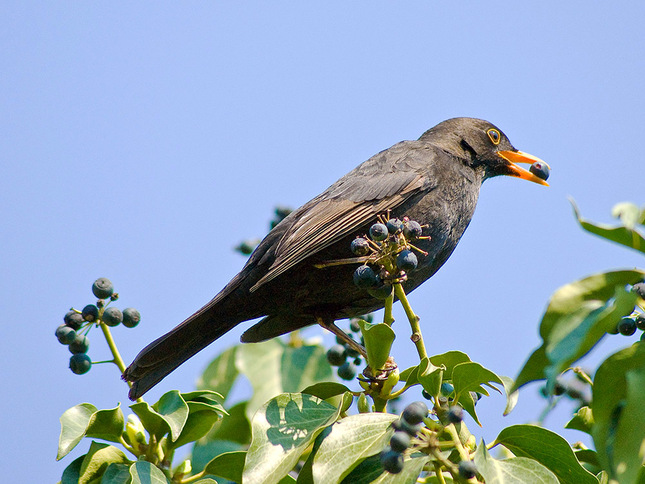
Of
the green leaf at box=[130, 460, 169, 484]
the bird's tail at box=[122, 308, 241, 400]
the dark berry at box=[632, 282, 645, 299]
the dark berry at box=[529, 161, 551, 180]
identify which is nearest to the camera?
the dark berry at box=[632, 282, 645, 299]

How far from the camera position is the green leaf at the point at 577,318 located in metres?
1.87

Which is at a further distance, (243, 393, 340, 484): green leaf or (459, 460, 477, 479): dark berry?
(243, 393, 340, 484): green leaf

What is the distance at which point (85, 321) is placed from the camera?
3.63m

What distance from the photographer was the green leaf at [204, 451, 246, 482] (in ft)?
11.0

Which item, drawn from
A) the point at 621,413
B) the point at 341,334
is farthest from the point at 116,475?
the point at 621,413

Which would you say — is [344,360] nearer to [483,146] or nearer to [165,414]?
[165,414]

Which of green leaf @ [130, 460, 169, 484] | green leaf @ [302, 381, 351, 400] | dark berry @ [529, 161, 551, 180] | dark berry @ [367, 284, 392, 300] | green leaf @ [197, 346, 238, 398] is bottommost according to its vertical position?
green leaf @ [302, 381, 351, 400]

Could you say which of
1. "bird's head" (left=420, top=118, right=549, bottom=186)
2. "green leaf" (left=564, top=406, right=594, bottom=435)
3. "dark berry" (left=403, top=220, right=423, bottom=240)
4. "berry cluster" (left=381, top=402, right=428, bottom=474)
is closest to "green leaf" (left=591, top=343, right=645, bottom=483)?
"berry cluster" (left=381, top=402, right=428, bottom=474)

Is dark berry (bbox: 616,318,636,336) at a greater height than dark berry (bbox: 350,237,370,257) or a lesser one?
lesser

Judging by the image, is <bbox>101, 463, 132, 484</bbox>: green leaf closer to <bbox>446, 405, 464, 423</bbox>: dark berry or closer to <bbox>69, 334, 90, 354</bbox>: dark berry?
<bbox>69, 334, 90, 354</bbox>: dark berry

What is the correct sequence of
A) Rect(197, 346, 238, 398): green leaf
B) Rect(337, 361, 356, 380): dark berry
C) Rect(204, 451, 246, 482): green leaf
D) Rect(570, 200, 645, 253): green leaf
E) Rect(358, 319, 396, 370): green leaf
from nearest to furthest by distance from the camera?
Rect(570, 200, 645, 253): green leaf
Rect(358, 319, 396, 370): green leaf
Rect(204, 451, 246, 482): green leaf
Rect(337, 361, 356, 380): dark berry
Rect(197, 346, 238, 398): green leaf

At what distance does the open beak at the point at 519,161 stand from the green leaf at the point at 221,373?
2.94 m

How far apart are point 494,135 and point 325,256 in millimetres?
2452

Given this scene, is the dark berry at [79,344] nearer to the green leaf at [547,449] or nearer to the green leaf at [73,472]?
the green leaf at [73,472]
